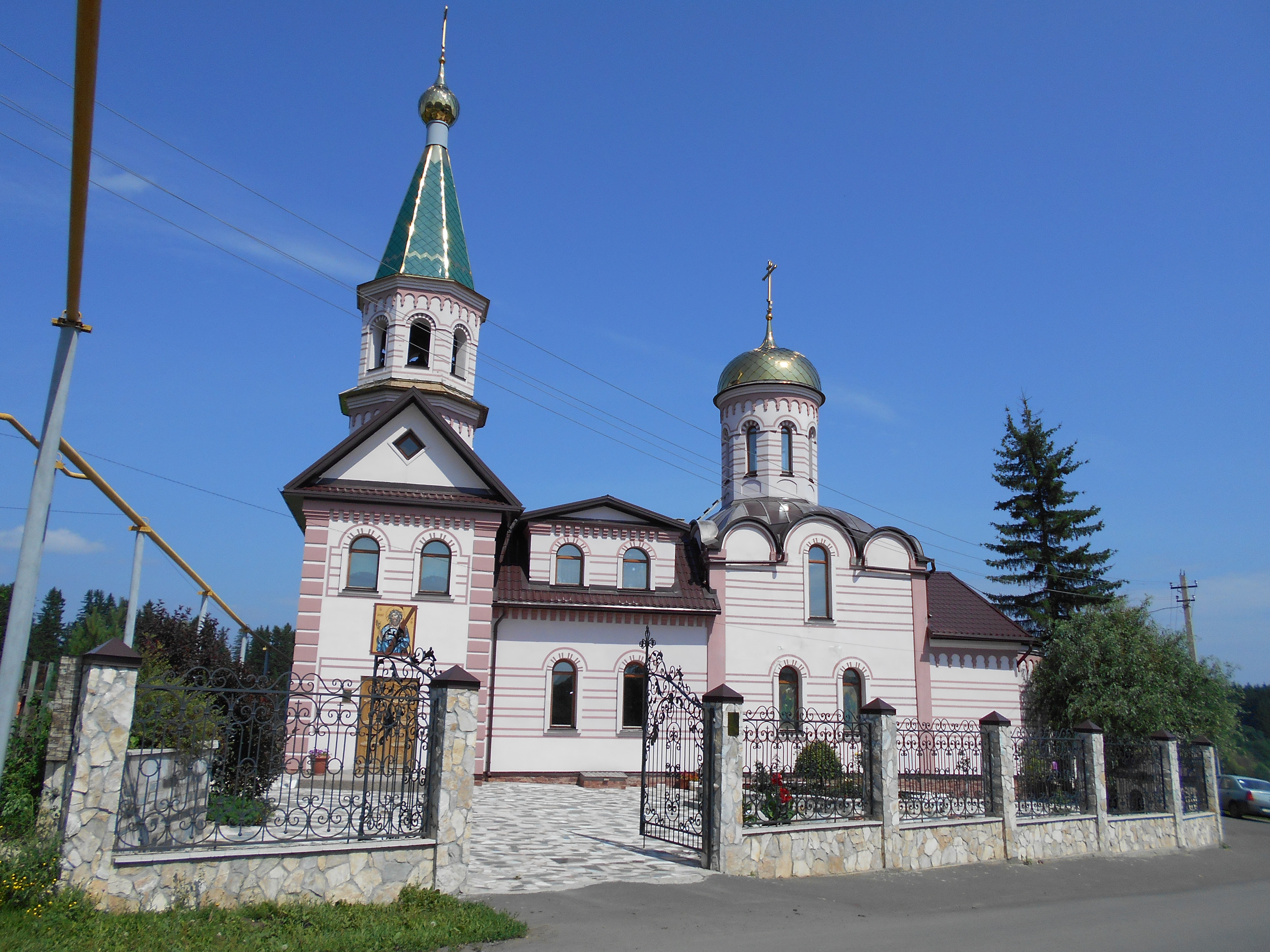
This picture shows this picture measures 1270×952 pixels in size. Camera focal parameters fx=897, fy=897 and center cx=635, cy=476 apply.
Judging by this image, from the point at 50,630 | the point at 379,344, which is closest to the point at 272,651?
the point at 379,344

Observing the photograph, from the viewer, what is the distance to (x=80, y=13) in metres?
4.23

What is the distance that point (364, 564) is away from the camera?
1725cm

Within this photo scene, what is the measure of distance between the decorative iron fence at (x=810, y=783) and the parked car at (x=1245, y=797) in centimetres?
1555

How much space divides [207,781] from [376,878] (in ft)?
8.30

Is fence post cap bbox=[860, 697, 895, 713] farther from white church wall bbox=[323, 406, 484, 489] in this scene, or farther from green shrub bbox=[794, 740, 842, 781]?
white church wall bbox=[323, 406, 484, 489]

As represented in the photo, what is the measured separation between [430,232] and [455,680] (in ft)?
50.4

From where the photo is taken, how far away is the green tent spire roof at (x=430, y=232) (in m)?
20.7

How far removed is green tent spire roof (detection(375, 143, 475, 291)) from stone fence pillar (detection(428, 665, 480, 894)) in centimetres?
1392

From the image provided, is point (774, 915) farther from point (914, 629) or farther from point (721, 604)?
point (914, 629)

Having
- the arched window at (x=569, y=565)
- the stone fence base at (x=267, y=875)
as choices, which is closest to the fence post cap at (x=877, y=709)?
the stone fence base at (x=267, y=875)

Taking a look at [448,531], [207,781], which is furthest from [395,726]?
[448,531]

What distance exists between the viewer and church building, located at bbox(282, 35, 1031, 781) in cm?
1723

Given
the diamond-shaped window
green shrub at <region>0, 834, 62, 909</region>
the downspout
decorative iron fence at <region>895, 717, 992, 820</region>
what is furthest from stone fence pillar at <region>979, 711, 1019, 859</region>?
the diamond-shaped window

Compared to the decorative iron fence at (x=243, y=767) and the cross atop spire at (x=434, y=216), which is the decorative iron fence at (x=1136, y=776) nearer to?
the decorative iron fence at (x=243, y=767)
